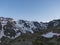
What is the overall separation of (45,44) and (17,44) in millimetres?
6894

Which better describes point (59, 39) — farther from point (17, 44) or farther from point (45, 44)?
point (17, 44)

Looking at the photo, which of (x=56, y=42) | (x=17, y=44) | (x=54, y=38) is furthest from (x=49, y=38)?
(x=17, y=44)

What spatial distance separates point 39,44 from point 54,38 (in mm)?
5034

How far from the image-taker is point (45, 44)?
3334cm

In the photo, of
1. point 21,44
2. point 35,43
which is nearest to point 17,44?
point 21,44

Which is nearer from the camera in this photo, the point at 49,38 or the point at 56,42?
the point at 56,42

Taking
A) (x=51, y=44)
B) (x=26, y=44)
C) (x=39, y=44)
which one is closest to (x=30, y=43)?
(x=26, y=44)

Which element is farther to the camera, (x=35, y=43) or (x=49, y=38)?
(x=49, y=38)

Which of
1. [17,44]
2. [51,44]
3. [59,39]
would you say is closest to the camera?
[51,44]

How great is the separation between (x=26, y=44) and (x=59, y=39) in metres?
7.03

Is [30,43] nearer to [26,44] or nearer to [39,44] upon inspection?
[26,44]

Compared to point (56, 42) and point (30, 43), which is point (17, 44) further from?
point (56, 42)

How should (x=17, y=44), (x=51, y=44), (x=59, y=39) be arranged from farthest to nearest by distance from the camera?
1. (x=17, y=44)
2. (x=59, y=39)
3. (x=51, y=44)

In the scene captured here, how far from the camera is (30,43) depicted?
35.7 m
